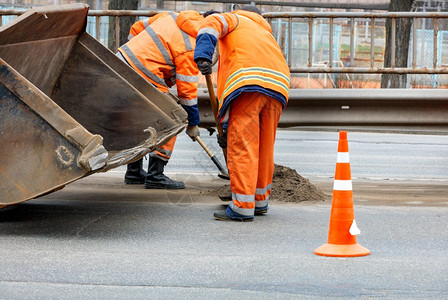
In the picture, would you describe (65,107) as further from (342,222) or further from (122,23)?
(122,23)

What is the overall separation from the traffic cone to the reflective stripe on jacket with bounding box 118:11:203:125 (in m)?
2.32

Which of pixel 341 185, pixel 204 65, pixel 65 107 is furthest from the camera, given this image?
pixel 65 107

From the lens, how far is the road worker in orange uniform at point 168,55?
6.86 m

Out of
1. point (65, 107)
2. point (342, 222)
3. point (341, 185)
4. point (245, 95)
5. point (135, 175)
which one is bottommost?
point (135, 175)

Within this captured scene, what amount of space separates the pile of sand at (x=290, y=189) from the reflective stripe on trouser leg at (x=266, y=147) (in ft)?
2.75

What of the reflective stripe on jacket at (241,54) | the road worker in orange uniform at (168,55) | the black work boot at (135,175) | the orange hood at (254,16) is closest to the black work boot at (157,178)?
the road worker in orange uniform at (168,55)

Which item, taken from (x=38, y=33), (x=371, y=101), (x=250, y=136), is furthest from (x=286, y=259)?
(x=371, y=101)

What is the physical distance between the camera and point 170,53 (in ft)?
22.8

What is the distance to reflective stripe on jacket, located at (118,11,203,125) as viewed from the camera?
6.86 m

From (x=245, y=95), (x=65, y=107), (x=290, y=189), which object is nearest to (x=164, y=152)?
(x=65, y=107)

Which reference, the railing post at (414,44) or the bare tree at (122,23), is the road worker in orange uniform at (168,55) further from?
the railing post at (414,44)

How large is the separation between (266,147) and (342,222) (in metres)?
1.20

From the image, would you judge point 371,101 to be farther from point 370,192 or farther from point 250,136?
point 250,136

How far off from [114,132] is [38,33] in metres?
1.23
